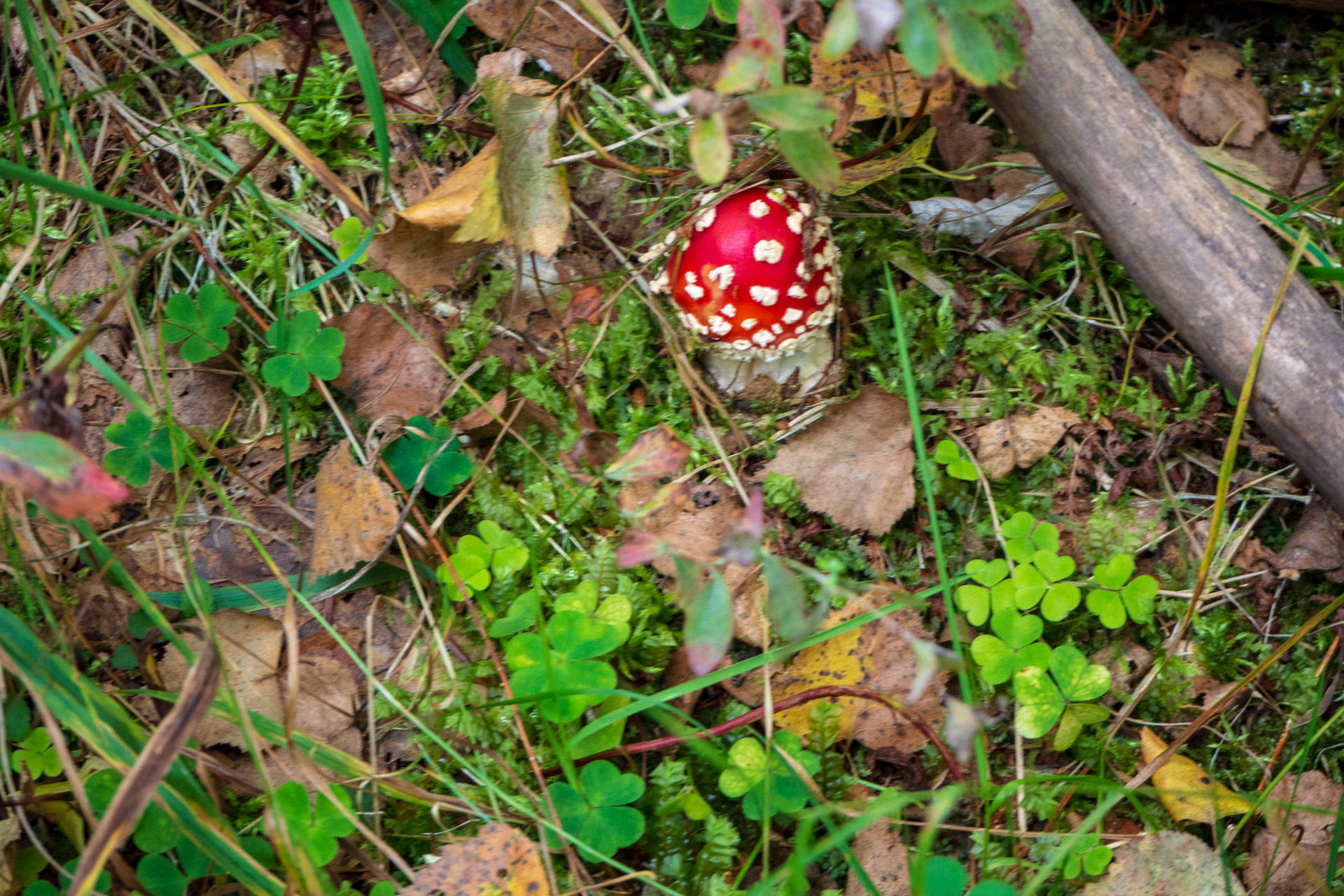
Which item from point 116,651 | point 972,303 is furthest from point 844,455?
point 116,651

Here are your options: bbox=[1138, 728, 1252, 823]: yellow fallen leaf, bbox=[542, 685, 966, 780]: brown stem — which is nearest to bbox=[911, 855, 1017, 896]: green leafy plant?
bbox=[542, 685, 966, 780]: brown stem

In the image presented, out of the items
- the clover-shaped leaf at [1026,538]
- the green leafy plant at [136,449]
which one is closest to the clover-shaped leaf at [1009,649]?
the clover-shaped leaf at [1026,538]

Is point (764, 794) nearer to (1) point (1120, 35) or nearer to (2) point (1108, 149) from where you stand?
(2) point (1108, 149)

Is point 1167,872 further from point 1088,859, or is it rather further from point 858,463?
point 858,463

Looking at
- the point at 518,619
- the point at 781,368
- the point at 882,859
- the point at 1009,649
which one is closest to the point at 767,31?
the point at 781,368

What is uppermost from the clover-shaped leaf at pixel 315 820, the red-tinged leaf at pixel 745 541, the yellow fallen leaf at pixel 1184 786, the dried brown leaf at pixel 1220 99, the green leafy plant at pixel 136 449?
the dried brown leaf at pixel 1220 99

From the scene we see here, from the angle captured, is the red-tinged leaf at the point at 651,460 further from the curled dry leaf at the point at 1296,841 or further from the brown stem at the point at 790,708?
the curled dry leaf at the point at 1296,841
